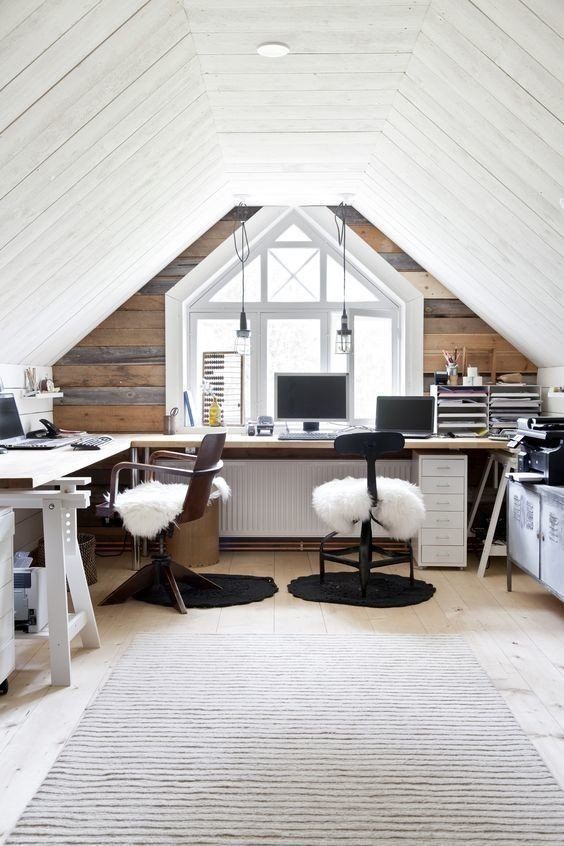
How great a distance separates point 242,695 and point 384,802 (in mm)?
827

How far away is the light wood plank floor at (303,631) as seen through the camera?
2336mm

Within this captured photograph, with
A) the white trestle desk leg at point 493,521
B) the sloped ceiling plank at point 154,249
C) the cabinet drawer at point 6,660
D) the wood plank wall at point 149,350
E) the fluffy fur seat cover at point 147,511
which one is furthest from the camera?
the wood plank wall at point 149,350

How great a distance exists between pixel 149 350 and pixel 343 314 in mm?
1383

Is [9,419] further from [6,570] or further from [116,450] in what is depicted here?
[6,570]

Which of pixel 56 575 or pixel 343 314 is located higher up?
pixel 343 314

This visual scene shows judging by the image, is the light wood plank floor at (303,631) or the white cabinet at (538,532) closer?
the light wood plank floor at (303,631)

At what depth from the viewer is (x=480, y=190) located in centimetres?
339

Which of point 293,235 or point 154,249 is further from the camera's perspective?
point 293,235

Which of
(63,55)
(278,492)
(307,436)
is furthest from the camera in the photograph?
(278,492)

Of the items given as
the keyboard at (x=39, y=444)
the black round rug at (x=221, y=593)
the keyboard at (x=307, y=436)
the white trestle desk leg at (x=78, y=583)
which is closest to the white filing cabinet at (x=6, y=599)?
the white trestle desk leg at (x=78, y=583)

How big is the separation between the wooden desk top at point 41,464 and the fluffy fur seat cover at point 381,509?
1241 millimetres

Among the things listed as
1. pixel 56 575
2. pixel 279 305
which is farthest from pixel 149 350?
pixel 56 575

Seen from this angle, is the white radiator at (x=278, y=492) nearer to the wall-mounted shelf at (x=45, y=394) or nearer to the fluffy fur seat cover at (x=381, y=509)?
the fluffy fur seat cover at (x=381, y=509)

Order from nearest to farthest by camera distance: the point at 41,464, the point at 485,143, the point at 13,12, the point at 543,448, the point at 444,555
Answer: the point at 13,12 → the point at 485,143 → the point at 41,464 → the point at 543,448 → the point at 444,555
